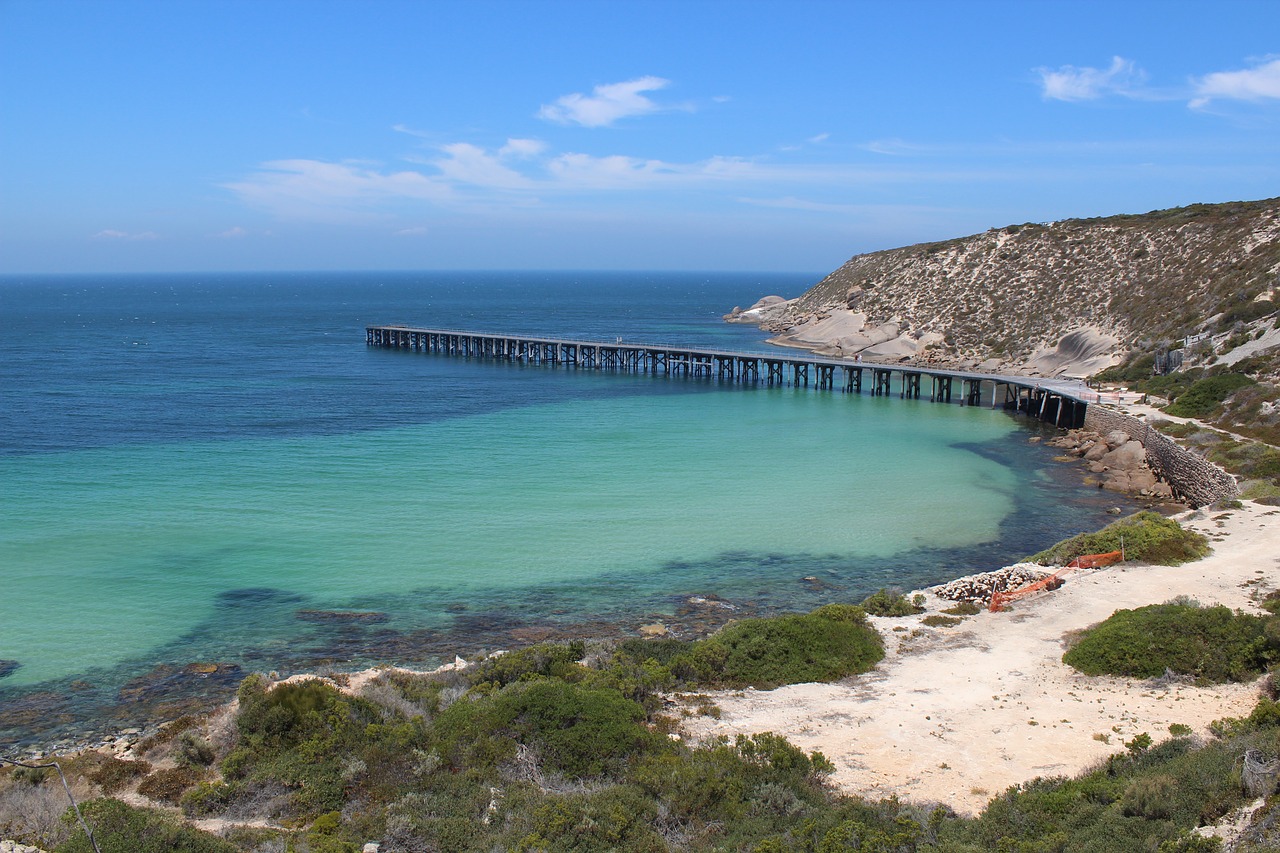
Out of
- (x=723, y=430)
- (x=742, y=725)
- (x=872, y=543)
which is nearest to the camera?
(x=742, y=725)

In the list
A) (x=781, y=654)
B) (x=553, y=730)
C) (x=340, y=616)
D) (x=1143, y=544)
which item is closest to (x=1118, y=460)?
(x=1143, y=544)

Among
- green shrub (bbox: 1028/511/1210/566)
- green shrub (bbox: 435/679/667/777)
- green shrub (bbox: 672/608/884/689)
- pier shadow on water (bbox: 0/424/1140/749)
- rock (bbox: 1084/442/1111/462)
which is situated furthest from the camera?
rock (bbox: 1084/442/1111/462)

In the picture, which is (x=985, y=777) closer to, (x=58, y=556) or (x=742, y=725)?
(x=742, y=725)

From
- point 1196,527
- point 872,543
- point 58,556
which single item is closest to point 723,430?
point 872,543

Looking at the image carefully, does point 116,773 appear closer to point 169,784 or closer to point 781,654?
point 169,784

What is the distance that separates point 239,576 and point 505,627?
8075mm

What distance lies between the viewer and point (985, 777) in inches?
484

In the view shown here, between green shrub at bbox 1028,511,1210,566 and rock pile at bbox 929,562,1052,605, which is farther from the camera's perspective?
green shrub at bbox 1028,511,1210,566

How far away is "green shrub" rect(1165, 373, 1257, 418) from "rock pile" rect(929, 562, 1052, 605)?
22337 mm

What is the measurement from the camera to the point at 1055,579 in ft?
68.2

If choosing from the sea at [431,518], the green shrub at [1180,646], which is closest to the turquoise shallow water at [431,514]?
the sea at [431,518]

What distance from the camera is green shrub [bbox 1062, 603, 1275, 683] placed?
15297 mm

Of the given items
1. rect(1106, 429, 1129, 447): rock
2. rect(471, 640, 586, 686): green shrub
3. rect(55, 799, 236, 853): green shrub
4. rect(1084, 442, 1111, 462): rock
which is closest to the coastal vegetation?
rect(55, 799, 236, 853): green shrub

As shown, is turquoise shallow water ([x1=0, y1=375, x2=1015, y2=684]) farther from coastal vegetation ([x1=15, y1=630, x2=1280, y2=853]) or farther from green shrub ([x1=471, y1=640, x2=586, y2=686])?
coastal vegetation ([x1=15, y1=630, x2=1280, y2=853])
